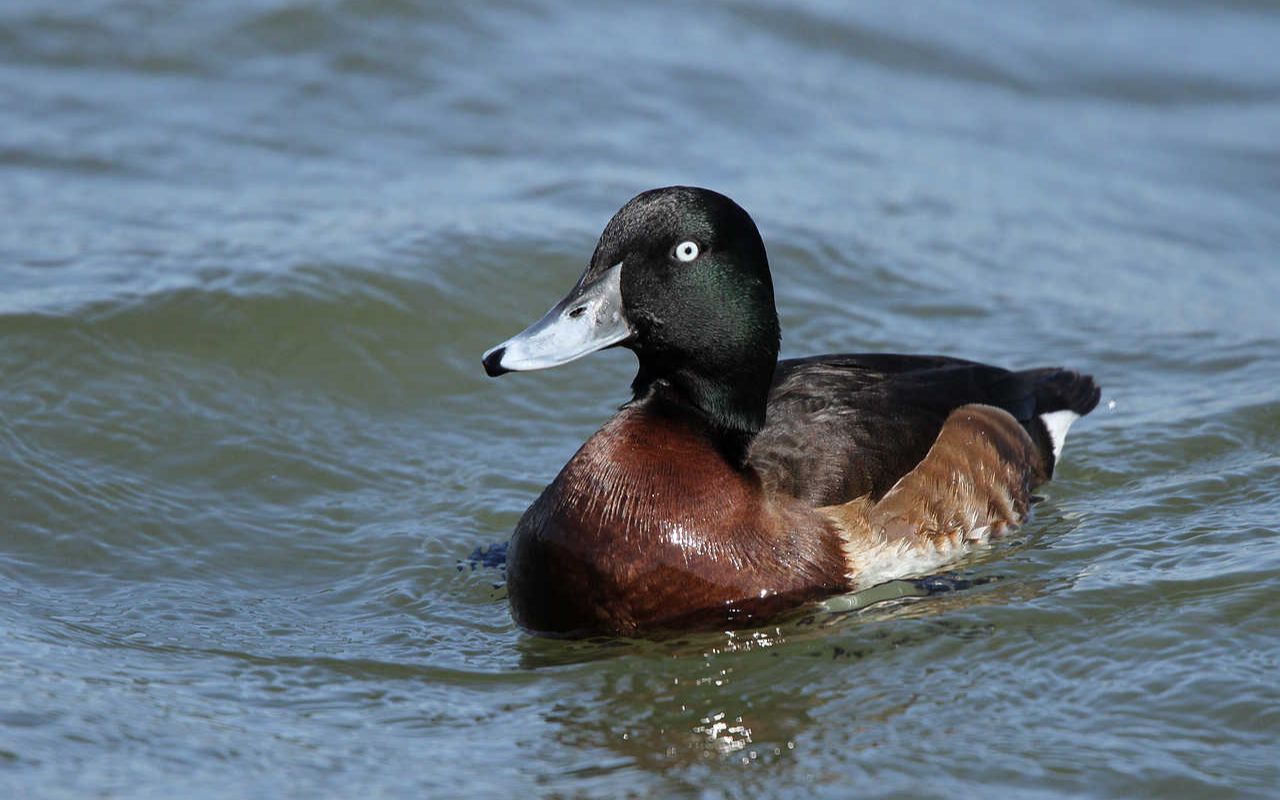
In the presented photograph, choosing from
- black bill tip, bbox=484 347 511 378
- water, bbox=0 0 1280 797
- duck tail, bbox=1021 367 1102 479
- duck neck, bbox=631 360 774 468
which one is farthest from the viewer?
duck tail, bbox=1021 367 1102 479

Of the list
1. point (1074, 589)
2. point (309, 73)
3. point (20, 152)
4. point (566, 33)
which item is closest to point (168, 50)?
point (309, 73)

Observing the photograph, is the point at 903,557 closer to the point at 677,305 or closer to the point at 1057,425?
the point at 677,305

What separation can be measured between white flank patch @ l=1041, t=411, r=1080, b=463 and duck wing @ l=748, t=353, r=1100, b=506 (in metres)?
0.01

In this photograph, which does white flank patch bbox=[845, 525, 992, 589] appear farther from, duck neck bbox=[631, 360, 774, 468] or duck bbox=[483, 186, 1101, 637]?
duck neck bbox=[631, 360, 774, 468]

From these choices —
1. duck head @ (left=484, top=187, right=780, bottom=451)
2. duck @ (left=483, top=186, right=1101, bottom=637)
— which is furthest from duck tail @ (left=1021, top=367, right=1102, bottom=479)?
duck head @ (left=484, top=187, right=780, bottom=451)

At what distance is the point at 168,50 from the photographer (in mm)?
12469

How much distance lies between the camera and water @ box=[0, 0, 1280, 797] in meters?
5.23

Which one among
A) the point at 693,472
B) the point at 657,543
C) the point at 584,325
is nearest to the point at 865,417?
the point at 693,472

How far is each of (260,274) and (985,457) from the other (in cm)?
444

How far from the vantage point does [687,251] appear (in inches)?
233

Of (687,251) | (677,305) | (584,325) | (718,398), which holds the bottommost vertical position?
(718,398)

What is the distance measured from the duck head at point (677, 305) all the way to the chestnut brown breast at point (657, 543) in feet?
0.70

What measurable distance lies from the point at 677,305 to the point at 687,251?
0.63ft

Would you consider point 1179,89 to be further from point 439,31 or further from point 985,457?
point 985,457
